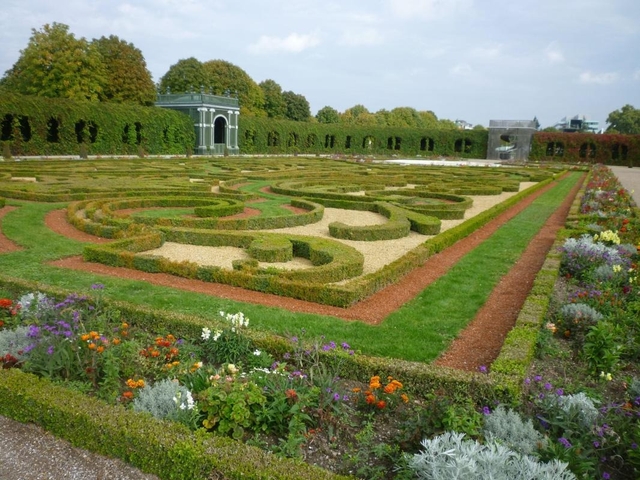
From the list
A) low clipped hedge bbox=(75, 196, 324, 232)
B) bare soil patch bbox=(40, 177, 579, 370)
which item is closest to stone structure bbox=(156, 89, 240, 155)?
low clipped hedge bbox=(75, 196, 324, 232)

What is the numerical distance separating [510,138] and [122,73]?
4481 centimetres

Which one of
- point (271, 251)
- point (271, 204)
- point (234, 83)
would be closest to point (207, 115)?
point (234, 83)

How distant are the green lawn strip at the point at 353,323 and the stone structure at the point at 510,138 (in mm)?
53107

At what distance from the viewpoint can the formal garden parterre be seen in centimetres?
Result: 366

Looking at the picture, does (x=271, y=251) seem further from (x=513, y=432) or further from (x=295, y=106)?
(x=295, y=106)

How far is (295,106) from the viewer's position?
3228 inches

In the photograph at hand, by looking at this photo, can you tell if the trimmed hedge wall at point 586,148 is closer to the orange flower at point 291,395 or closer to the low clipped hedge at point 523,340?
the low clipped hedge at point 523,340

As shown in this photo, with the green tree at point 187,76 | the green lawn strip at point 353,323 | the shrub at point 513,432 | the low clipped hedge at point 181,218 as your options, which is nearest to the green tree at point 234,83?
the green tree at point 187,76

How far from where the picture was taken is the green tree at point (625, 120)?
89438 millimetres

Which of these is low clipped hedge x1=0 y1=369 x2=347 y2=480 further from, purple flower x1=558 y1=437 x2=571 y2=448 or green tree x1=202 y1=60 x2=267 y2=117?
green tree x1=202 y1=60 x2=267 y2=117

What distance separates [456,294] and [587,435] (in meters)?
4.50

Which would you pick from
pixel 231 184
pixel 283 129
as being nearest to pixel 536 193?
pixel 231 184

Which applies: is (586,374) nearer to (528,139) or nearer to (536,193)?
(536,193)

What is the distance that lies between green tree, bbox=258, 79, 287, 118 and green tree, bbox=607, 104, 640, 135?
6011 cm
